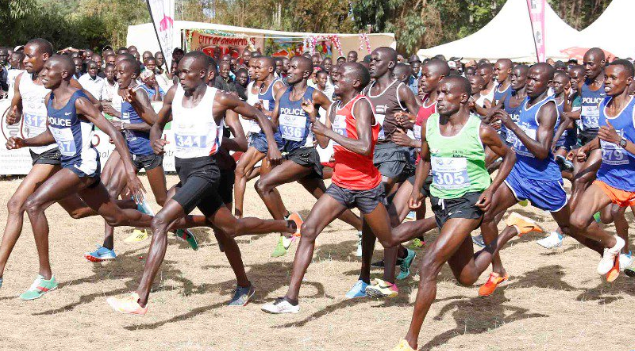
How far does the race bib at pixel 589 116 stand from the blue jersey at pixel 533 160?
11.9ft

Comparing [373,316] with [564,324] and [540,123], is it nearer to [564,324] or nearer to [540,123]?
[564,324]

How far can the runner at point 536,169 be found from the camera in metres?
7.33

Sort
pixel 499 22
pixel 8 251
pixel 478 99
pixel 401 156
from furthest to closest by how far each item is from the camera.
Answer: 1. pixel 499 22
2. pixel 478 99
3. pixel 401 156
4. pixel 8 251

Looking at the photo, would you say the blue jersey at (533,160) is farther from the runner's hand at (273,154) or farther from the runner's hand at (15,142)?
the runner's hand at (15,142)

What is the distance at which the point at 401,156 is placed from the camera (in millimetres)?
8531

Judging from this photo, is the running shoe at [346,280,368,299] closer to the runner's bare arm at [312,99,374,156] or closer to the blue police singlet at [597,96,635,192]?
the runner's bare arm at [312,99,374,156]

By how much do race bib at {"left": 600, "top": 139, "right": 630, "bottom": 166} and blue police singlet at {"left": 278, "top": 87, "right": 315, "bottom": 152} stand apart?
319 cm

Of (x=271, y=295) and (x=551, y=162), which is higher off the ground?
(x=551, y=162)

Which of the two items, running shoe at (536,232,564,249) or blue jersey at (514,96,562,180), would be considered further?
running shoe at (536,232,564,249)

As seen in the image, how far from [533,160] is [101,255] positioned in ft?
15.7

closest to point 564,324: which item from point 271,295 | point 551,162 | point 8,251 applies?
point 551,162

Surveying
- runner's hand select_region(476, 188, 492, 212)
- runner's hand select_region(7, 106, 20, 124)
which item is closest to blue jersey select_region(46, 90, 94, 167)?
runner's hand select_region(7, 106, 20, 124)

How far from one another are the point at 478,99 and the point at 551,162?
16.5 feet

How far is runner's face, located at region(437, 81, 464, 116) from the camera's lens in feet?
20.0
